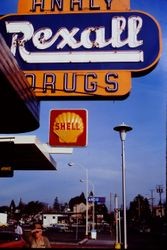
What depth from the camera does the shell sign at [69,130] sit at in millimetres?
10664

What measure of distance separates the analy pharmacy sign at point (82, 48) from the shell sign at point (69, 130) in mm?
612

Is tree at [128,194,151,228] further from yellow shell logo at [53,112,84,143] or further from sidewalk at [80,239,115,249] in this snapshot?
yellow shell logo at [53,112,84,143]

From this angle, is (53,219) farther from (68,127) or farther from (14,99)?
(14,99)

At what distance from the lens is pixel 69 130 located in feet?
35.0

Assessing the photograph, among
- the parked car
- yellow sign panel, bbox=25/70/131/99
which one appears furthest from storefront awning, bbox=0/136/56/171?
yellow sign panel, bbox=25/70/131/99

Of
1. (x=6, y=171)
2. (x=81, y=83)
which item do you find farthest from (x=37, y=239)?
(x=6, y=171)

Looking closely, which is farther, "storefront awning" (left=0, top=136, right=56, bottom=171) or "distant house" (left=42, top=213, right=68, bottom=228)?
"distant house" (left=42, top=213, right=68, bottom=228)

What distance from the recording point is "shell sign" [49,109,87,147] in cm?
1066

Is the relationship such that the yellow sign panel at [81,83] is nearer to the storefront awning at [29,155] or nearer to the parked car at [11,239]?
the storefront awning at [29,155]

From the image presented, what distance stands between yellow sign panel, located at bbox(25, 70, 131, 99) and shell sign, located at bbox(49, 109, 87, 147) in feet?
2.02

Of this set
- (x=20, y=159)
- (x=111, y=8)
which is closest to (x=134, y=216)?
(x=20, y=159)

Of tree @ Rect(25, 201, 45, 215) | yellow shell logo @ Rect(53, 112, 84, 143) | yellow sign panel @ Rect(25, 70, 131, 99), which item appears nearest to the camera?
yellow sign panel @ Rect(25, 70, 131, 99)

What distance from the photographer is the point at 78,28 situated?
1117 centimetres

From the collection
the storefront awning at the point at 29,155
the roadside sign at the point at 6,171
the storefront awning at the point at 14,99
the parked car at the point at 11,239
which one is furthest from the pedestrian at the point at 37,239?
the roadside sign at the point at 6,171
